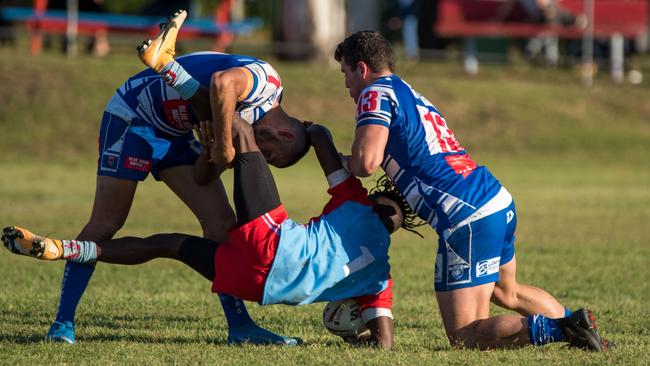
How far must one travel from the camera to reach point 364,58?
20.4 ft

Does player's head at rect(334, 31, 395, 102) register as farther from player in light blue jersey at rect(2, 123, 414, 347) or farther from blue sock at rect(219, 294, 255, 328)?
blue sock at rect(219, 294, 255, 328)

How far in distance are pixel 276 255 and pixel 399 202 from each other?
0.93 m

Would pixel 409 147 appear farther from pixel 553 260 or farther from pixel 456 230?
pixel 553 260

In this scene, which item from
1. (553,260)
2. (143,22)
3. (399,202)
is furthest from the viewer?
(143,22)

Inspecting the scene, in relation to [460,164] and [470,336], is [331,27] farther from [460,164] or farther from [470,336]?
[470,336]

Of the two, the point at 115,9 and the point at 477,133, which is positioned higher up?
the point at 115,9

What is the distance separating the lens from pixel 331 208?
6266 millimetres

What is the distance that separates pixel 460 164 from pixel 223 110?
4.36ft

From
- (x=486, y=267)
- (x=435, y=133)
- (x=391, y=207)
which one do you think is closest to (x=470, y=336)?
(x=486, y=267)

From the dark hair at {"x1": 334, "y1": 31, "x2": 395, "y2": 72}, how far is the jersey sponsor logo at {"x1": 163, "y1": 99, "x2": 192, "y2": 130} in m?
1.00

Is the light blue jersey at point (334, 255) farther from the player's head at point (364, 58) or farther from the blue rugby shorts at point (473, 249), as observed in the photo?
the player's head at point (364, 58)

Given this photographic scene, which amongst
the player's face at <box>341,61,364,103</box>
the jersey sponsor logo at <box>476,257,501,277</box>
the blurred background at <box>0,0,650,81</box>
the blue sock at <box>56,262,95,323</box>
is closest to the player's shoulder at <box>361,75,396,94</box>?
the player's face at <box>341,61,364,103</box>

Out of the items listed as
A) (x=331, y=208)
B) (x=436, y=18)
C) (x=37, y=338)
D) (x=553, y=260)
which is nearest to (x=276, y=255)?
(x=331, y=208)

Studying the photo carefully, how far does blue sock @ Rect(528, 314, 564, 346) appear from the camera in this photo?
6.01 meters
